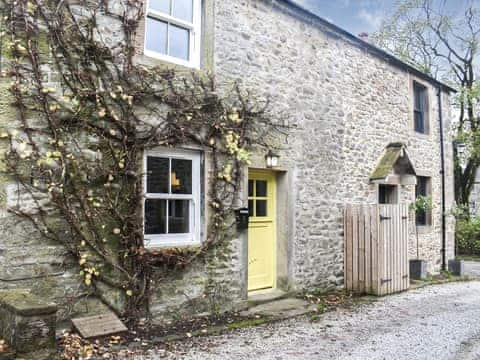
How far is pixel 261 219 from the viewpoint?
7.68m

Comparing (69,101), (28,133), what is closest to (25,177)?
(28,133)

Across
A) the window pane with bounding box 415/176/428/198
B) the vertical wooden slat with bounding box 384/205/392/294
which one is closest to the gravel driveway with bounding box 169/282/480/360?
the vertical wooden slat with bounding box 384/205/392/294

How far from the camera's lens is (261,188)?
7.80 m

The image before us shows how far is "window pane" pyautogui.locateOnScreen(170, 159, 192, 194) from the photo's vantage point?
6.20 m

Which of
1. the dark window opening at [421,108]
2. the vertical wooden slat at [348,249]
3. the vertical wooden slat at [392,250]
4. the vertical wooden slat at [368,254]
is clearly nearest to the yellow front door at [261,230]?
the vertical wooden slat at [348,249]

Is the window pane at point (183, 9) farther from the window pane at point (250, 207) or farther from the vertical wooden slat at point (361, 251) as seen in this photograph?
the vertical wooden slat at point (361, 251)

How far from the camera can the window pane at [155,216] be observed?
5.91m

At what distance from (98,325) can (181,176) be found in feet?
Result: 7.65

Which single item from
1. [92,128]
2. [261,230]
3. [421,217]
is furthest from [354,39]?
[92,128]

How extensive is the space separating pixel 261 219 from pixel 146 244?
99.2 inches

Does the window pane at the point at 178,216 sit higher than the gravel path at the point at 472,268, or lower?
higher

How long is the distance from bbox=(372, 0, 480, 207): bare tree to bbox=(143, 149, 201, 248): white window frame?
1584 cm

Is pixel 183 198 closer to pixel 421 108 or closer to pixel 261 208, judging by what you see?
pixel 261 208

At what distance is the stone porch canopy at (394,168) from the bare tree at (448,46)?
31.9 ft
